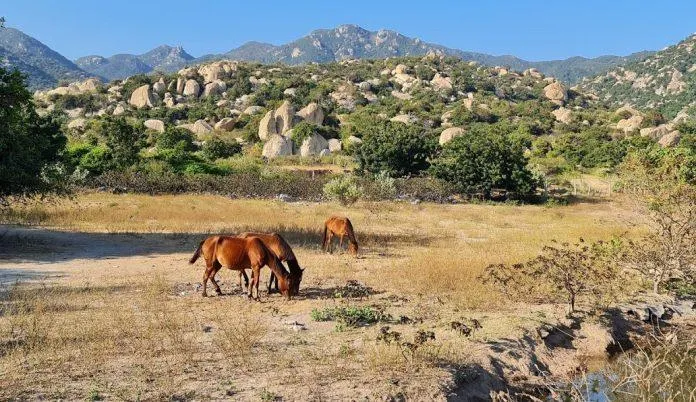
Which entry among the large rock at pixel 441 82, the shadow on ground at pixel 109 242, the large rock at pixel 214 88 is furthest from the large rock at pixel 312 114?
the shadow on ground at pixel 109 242

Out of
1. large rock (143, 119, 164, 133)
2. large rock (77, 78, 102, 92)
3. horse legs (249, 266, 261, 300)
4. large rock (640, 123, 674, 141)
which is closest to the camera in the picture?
horse legs (249, 266, 261, 300)

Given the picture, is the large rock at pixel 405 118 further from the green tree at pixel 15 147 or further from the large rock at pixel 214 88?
the green tree at pixel 15 147

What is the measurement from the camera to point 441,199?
135 feet

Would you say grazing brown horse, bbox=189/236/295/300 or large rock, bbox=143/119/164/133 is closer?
grazing brown horse, bbox=189/236/295/300

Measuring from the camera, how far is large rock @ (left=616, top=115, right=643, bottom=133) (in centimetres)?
8404

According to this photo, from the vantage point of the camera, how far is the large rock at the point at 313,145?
70.3 metres

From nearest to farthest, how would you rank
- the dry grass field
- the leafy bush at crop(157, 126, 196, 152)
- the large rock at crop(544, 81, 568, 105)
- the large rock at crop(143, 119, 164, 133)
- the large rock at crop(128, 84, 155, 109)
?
the dry grass field < the leafy bush at crop(157, 126, 196, 152) < the large rock at crop(143, 119, 164, 133) < the large rock at crop(128, 84, 155, 109) < the large rock at crop(544, 81, 568, 105)

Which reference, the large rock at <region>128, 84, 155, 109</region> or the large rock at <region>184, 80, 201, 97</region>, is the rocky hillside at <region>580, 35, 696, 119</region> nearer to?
the large rock at <region>184, 80, 201, 97</region>

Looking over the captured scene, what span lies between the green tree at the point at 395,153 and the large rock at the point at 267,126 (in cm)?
2956

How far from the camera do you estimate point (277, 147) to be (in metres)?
69.1

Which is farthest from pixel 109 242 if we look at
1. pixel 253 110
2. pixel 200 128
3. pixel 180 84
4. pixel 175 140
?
pixel 180 84

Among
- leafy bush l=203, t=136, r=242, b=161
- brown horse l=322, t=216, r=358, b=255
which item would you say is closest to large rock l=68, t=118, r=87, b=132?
leafy bush l=203, t=136, r=242, b=161

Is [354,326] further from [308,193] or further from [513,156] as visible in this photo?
[513,156]

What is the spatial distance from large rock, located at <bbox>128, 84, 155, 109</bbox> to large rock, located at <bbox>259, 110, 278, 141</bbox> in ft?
111
